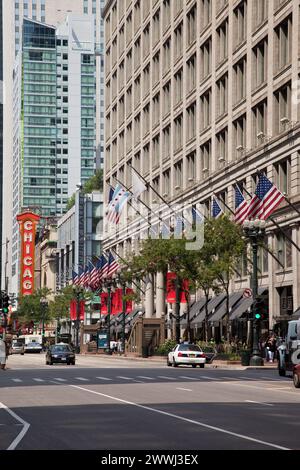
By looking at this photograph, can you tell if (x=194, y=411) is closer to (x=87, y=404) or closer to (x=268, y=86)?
(x=87, y=404)

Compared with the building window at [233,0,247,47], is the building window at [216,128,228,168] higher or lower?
lower

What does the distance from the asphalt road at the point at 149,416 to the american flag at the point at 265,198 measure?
69.0ft

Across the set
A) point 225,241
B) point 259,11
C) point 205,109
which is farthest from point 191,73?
point 225,241

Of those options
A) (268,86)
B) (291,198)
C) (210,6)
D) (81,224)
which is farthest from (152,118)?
(81,224)

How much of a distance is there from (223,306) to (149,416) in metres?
60.5

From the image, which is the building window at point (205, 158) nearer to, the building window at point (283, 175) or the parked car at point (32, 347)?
the building window at point (283, 175)

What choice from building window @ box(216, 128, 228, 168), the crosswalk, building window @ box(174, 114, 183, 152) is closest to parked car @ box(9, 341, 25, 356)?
building window @ box(174, 114, 183, 152)

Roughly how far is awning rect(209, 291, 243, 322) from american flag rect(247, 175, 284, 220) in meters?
19.2

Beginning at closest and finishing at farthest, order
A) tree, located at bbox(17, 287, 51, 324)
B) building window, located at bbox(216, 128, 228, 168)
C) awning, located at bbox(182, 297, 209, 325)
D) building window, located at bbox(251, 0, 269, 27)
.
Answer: building window, located at bbox(251, 0, 269, 27) → building window, located at bbox(216, 128, 228, 168) → awning, located at bbox(182, 297, 209, 325) → tree, located at bbox(17, 287, 51, 324)

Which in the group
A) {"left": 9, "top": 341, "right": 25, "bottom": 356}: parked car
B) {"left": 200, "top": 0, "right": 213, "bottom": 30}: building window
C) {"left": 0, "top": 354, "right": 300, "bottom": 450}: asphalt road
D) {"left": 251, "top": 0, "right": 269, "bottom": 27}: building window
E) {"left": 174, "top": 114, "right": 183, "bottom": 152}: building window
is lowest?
{"left": 0, "top": 354, "right": 300, "bottom": 450}: asphalt road

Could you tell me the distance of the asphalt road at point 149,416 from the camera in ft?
58.0

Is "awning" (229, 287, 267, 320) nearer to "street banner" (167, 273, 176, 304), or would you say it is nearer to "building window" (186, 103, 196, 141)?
"street banner" (167, 273, 176, 304)

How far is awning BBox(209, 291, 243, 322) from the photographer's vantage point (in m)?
80.8

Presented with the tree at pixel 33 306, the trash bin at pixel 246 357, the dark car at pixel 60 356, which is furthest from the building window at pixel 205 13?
the tree at pixel 33 306
